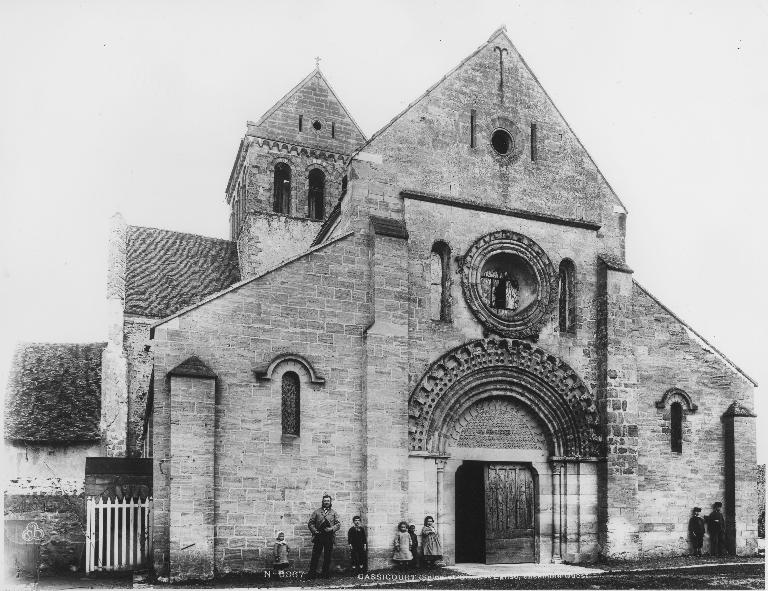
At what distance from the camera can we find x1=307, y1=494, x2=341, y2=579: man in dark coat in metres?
16.0

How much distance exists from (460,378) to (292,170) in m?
18.4

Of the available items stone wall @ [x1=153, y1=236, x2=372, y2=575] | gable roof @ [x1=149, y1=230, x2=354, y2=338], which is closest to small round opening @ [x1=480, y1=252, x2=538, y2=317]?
stone wall @ [x1=153, y1=236, x2=372, y2=575]

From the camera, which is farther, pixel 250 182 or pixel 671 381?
pixel 250 182

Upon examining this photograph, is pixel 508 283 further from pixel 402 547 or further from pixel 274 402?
pixel 402 547

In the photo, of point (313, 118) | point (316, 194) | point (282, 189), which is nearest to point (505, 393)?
point (316, 194)

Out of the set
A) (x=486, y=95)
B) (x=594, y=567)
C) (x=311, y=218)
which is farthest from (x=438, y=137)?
(x=311, y=218)

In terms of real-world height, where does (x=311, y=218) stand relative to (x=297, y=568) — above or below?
above

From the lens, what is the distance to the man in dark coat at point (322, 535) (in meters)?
16.0

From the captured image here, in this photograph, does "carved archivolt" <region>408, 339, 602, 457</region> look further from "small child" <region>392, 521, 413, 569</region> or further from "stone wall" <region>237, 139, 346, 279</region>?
"stone wall" <region>237, 139, 346, 279</region>

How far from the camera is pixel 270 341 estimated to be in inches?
656

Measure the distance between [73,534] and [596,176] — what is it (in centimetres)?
1547

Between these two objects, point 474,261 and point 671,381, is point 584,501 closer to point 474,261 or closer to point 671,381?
point 671,381

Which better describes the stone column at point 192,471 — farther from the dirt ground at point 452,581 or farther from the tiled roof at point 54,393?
the tiled roof at point 54,393

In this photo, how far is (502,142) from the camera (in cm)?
2017
